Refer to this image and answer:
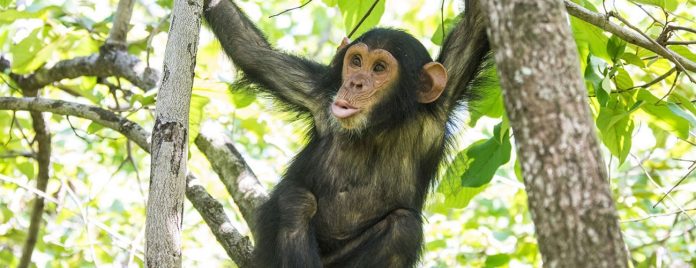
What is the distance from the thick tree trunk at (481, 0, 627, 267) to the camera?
2.60 m

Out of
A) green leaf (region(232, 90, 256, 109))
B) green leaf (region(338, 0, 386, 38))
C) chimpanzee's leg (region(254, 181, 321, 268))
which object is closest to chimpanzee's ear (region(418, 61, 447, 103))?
green leaf (region(338, 0, 386, 38))

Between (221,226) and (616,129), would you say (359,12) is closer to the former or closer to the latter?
(221,226)

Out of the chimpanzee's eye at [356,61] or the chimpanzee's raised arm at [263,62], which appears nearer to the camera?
the chimpanzee's eye at [356,61]

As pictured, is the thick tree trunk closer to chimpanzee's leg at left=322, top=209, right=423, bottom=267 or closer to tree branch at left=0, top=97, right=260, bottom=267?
chimpanzee's leg at left=322, top=209, right=423, bottom=267

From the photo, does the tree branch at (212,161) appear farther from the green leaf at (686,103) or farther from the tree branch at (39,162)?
the green leaf at (686,103)

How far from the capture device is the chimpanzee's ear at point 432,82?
5457 mm

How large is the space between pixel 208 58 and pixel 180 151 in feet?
18.4

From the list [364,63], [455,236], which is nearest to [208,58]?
[455,236]

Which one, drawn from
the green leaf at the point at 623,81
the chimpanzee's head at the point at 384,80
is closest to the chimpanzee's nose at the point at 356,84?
the chimpanzee's head at the point at 384,80

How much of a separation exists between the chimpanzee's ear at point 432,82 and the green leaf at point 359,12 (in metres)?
0.52

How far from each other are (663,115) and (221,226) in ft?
9.19

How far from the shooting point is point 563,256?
8.56ft

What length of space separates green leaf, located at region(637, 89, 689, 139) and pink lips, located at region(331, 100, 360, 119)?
67.3 inches

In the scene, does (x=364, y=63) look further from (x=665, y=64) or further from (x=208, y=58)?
(x=208, y=58)
